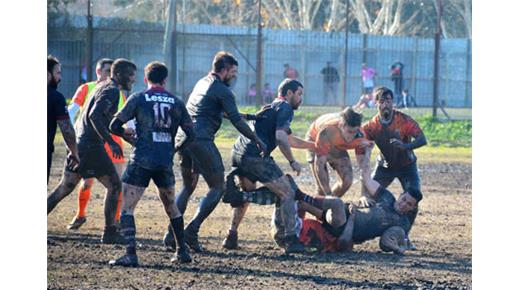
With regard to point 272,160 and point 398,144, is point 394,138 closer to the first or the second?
point 398,144

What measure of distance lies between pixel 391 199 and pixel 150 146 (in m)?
2.74

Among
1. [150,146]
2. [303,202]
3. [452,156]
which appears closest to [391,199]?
[303,202]

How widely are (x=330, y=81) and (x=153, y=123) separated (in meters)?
24.6

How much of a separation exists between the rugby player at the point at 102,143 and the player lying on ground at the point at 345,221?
1.25m

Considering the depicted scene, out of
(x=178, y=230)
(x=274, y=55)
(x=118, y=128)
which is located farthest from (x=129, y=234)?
(x=274, y=55)

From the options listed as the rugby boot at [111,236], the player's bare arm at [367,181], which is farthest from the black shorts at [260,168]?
the rugby boot at [111,236]

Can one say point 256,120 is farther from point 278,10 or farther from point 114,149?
point 278,10

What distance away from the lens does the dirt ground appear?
8.70 meters

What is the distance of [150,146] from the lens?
933cm

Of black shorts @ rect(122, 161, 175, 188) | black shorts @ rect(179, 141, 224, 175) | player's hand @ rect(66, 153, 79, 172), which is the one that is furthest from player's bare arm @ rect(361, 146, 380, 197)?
player's hand @ rect(66, 153, 79, 172)

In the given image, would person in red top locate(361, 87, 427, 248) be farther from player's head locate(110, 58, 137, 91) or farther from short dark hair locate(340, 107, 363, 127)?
player's head locate(110, 58, 137, 91)

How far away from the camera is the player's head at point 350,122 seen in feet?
36.0

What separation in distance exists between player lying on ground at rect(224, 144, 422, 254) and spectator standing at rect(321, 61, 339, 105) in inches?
832

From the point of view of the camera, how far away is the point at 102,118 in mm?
10227
